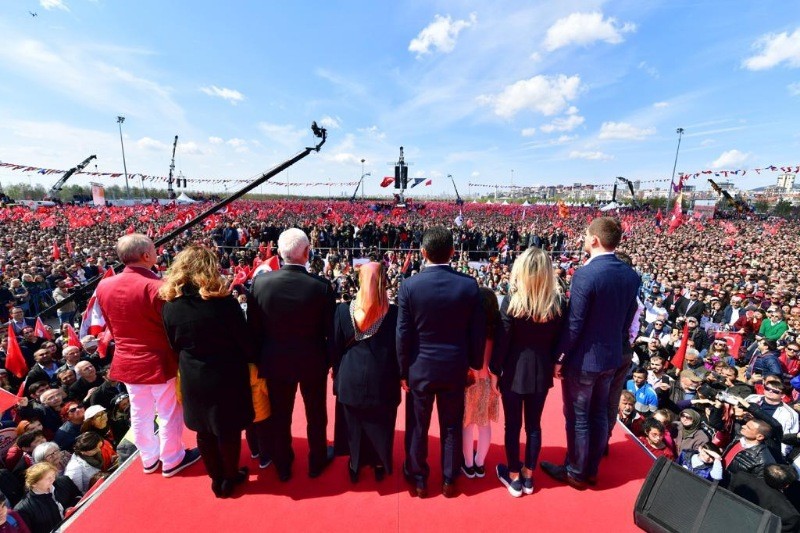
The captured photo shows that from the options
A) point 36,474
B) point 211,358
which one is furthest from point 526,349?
point 36,474

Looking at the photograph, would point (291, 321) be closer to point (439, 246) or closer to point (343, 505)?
point (439, 246)

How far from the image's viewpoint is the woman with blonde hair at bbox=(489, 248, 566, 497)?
7.34ft

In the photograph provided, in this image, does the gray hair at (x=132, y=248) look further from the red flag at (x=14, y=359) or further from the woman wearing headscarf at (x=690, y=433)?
the woman wearing headscarf at (x=690, y=433)

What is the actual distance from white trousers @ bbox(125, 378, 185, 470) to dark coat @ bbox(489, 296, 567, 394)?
7.68 feet

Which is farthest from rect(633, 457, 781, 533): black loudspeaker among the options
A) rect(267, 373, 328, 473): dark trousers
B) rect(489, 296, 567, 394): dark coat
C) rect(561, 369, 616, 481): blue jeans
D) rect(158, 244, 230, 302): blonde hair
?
rect(158, 244, 230, 302): blonde hair

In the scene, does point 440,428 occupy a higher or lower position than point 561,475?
higher

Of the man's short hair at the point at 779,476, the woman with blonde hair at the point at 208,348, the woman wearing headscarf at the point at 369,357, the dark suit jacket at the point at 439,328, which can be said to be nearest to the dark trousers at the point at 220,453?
the woman with blonde hair at the point at 208,348

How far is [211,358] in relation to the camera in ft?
7.40

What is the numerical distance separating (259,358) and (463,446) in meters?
1.64

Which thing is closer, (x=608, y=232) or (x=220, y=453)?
(x=608, y=232)

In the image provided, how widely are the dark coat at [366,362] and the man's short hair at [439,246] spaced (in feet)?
1.50

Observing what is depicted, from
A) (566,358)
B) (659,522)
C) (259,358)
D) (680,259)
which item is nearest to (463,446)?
(566,358)

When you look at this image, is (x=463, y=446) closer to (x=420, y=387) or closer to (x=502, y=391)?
(x=502, y=391)

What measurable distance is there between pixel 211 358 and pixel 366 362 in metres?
0.98
